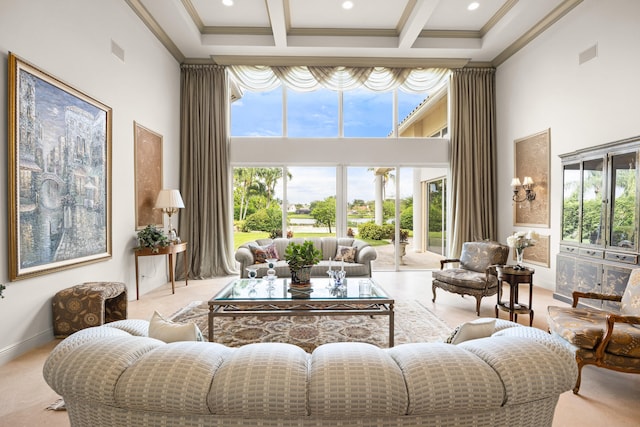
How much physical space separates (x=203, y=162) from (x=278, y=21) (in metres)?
2.82

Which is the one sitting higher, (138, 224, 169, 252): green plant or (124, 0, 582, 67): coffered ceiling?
(124, 0, 582, 67): coffered ceiling

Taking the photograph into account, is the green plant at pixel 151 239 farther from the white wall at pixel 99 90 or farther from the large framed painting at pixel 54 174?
the large framed painting at pixel 54 174

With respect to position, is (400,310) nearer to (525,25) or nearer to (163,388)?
(163,388)

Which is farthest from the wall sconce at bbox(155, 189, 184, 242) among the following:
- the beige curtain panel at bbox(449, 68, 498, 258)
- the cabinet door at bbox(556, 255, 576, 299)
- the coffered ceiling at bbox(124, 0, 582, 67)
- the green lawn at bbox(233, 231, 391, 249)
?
the cabinet door at bbox(556, 255, 576, 299)

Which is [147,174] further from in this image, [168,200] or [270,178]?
[270,178]

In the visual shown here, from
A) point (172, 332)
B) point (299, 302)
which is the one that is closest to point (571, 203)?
point (299, 302)

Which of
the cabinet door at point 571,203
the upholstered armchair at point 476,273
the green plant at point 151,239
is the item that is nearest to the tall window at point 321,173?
the green plant at point 151,239

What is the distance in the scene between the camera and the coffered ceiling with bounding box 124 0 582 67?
511cm

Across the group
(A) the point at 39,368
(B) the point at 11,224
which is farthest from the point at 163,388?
(B) the point at 11,224

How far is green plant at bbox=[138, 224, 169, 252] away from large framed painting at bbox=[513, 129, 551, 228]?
5.89 m

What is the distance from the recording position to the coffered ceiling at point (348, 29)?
16.8 ft

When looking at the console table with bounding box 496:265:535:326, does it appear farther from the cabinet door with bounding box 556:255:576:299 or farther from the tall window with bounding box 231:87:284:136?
the tall window with bounding box 231:87:284:136

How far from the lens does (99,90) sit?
4059mm

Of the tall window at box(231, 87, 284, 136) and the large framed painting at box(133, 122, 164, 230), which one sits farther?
the tall window at box(231, 87, 284, 136)
